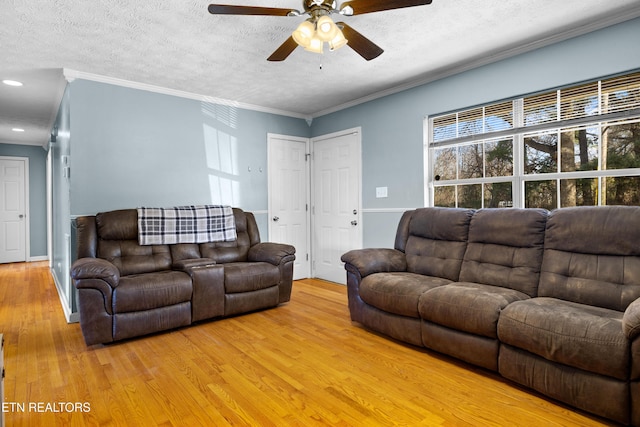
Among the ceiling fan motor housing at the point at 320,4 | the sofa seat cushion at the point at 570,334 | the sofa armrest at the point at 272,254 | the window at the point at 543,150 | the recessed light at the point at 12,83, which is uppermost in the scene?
the recessed light at the point at 12,83

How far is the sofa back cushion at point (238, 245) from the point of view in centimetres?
395

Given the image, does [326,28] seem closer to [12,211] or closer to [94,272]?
[94,272]

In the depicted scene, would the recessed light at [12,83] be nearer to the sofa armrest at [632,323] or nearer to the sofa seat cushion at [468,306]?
the sofa seat cushion at [468,306]

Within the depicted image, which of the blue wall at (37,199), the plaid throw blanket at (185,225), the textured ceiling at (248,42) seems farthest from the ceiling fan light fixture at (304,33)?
the blue wall at (37,199)

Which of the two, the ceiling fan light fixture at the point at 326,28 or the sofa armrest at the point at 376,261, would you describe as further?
the sofa armrest at the point at 376,261

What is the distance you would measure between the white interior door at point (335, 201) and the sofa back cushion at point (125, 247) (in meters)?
2.27

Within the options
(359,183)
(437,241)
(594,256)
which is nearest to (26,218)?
(359,183)

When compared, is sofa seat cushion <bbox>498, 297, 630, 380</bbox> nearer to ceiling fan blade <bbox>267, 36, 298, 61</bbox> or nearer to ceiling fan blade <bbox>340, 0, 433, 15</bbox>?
ceiling fan blade <bbox>340, 0, 433, 15</bbox>

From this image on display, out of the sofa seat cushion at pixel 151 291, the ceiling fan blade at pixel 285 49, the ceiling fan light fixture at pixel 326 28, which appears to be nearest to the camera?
the ceiling fan light fixture at pixel 326 28

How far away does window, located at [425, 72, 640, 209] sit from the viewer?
2764 millimetres

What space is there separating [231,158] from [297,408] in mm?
3481

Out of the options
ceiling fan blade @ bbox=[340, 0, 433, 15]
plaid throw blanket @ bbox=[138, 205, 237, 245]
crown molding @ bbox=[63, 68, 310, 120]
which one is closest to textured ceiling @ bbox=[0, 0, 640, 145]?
crown molding @ bbox=[63, 68, 310, 120]

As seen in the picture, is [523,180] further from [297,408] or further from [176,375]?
[176,375]

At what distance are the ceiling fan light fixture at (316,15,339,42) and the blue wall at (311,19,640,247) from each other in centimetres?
198
